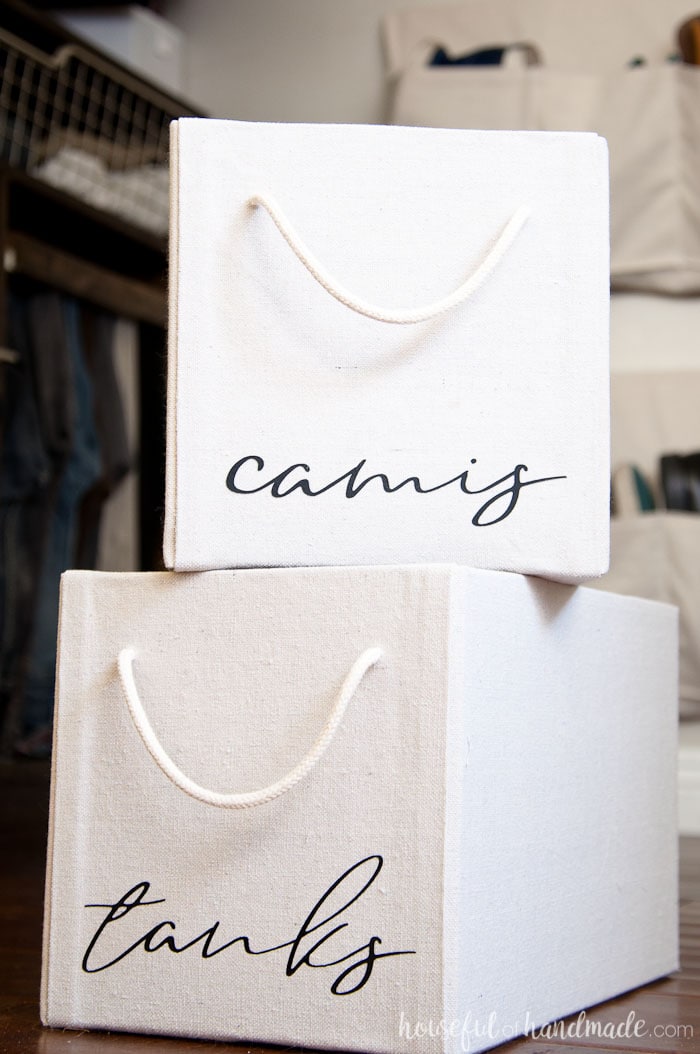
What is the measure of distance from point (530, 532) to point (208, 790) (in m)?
0.26

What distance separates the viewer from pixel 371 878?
0.76m

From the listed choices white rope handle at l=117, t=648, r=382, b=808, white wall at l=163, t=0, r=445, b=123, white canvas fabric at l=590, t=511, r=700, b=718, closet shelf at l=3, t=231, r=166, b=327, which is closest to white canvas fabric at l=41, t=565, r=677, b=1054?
white rope handle at l=117, t=648, r=382, b=808

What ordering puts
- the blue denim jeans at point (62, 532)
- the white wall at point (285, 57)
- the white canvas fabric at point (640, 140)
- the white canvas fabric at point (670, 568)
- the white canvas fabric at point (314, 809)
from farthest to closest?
A: the white wall at point (285, 57) < the blue denim jeans at point (62, 532) < the white canvas fabric at point (640, 140) < the white canvas fabric at point (670, 568) < the white canvas fabric at point (314, 809)

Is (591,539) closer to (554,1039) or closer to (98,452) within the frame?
(554,1039)

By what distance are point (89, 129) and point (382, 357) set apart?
195 cm

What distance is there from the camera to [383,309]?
808 mm

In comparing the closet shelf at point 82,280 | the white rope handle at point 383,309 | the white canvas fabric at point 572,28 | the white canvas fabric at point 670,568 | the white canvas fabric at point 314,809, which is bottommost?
the white canvas fabric at point 314,809

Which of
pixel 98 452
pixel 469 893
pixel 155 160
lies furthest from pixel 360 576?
pixel 155 160

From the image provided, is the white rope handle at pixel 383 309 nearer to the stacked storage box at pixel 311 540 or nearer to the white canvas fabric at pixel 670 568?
the stacked storage box at pixel 311 540

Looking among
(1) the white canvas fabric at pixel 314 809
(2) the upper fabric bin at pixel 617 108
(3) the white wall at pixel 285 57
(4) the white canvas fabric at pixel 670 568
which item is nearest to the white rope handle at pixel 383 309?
(1) the white canvas fabric at pixel 314 809

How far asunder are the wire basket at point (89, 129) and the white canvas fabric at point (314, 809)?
166 centimetres

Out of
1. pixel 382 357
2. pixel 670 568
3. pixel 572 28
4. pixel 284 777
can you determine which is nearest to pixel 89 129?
pixel 572 28

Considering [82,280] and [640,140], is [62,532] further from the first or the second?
[640,140]

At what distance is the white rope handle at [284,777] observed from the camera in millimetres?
752
